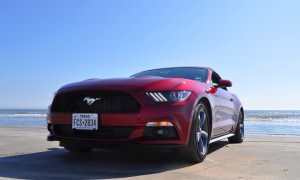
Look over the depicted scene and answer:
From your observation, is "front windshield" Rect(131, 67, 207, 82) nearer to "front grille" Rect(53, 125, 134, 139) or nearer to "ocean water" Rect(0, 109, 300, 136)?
"front grille" Rect(53, 125, 134, 139)

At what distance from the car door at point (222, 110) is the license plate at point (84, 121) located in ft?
5.80

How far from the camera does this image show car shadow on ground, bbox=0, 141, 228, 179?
10.3 feet

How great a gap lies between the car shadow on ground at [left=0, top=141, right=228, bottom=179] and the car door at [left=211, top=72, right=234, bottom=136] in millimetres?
927

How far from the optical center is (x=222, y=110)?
16.9 ft

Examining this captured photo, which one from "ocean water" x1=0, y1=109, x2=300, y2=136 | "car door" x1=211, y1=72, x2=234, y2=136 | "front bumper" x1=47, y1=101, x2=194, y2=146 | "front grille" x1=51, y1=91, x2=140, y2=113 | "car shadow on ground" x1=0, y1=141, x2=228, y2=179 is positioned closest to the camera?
"car shadow on ground" x1=0, y1=141, x2=228, y2=179

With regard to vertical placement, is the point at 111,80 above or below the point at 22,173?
above

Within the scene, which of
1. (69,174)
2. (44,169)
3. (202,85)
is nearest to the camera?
(69,174)

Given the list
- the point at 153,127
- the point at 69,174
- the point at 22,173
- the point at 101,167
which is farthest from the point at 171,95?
the point at 22,173

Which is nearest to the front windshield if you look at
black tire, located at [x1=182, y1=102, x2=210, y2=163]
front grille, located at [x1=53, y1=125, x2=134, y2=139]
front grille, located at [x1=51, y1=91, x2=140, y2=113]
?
black tire, located at [x1=182, y1=102, x2=210, y2=163]

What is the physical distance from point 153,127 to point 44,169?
115 centimetres

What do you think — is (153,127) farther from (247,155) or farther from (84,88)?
(247,155)

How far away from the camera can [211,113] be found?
174 inches

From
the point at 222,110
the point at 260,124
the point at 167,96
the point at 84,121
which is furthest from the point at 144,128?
the point at 260,124

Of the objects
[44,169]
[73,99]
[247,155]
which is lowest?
[247,155]
